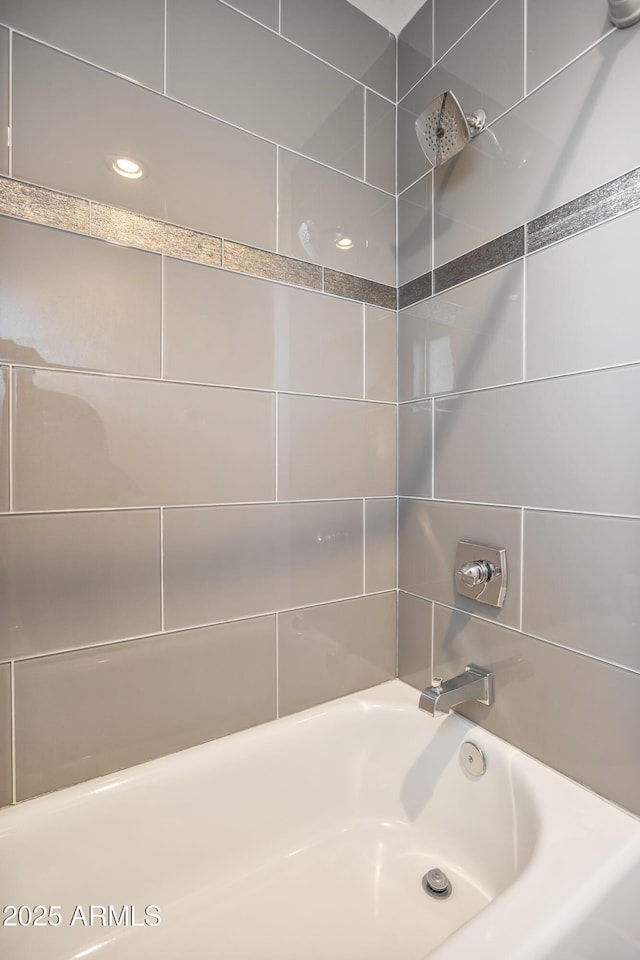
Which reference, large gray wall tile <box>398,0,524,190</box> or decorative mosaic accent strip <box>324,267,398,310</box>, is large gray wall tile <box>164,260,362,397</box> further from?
large gray wall tile <box>398,0,524,190</box>

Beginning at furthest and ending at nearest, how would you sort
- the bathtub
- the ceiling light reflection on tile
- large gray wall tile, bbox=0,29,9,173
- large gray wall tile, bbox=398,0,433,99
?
large gray wall tile, bbox=398,0,433,99 < the ceiling light reflection on tile < large gray wall tile, bbox=0,29,9,173 < the bathtub

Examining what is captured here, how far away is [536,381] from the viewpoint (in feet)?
3.37

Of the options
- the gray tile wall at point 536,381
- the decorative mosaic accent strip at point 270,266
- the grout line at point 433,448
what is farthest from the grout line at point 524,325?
the decorative mosaic accent strip at point 270,266

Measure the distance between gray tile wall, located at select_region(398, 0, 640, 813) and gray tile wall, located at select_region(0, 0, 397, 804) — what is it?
17 centimetres

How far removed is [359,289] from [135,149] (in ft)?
2.09

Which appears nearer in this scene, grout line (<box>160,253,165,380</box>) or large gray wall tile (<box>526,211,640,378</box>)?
large gray wall tile (<box>526,211,640,378</box>)

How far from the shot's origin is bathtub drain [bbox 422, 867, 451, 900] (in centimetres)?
103

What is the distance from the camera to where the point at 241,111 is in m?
1.12

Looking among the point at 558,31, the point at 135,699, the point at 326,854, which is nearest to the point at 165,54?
the point at 558,31

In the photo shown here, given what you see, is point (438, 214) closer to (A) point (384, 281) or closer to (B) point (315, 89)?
(A) point (384, 281)

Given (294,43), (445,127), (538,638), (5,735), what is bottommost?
(5,735)

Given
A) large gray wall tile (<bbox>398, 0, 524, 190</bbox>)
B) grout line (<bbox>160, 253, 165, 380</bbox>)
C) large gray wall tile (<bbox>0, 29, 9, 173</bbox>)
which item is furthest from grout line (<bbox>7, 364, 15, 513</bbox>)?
large gray wall tile (<bbox>398, 0, 524, 190</bbox>)

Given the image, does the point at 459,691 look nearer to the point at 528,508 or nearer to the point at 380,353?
the point at 528,508

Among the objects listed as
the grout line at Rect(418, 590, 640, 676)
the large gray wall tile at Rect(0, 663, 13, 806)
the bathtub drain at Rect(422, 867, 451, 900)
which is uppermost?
the grout line at Rect(418, 590, 640, 676)
